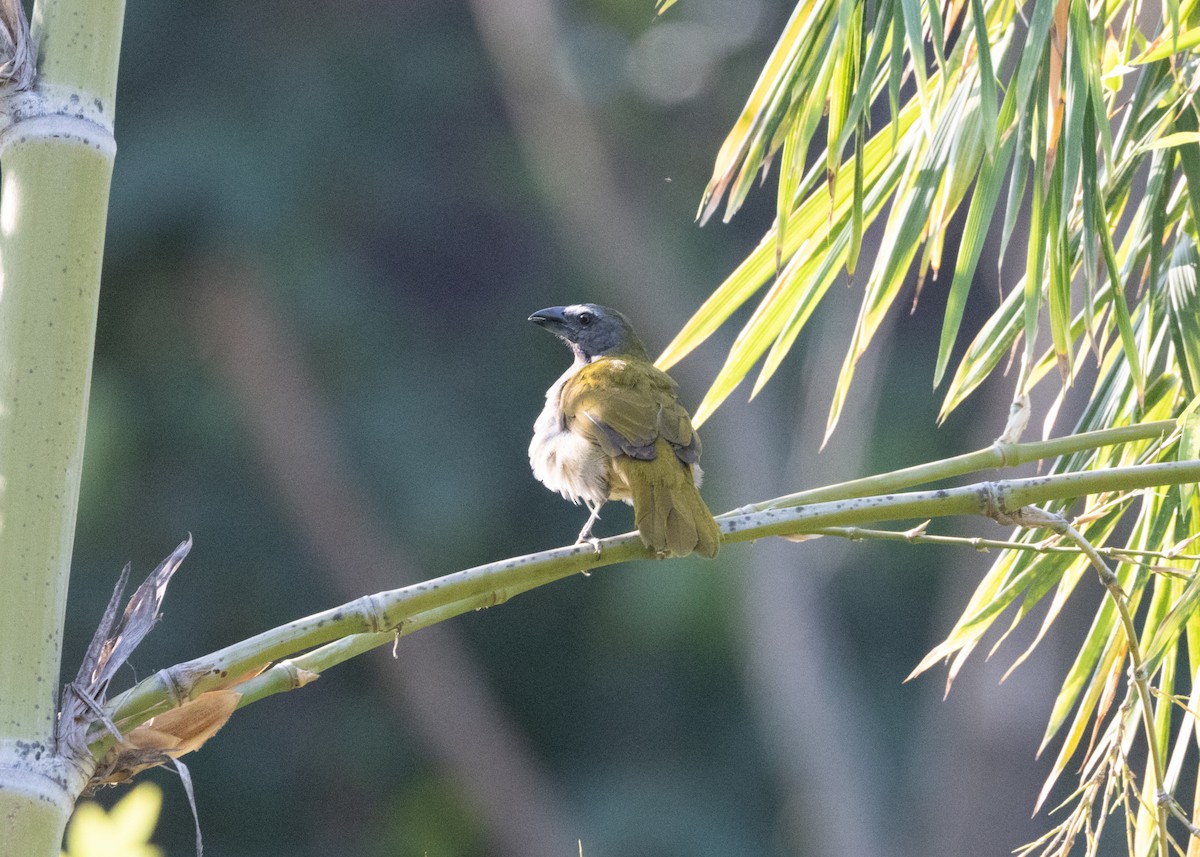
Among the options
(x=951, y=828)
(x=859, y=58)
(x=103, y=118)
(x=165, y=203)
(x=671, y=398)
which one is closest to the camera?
(x=103, y=118)

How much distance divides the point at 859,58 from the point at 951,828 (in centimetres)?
791

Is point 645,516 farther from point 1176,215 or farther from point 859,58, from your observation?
point 1176,215

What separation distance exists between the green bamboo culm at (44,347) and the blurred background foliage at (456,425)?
884cm

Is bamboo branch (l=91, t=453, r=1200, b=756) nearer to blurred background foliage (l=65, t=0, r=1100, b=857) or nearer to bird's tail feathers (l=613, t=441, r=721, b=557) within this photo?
bird's tail feathers (l=613, t=441, r=721, b=557)

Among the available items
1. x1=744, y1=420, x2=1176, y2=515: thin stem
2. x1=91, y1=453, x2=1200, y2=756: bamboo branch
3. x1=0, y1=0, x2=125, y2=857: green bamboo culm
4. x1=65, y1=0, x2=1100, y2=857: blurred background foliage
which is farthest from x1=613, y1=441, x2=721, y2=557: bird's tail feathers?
x1=65, y1=0, x2=1100, y2=857: blurred background foliage

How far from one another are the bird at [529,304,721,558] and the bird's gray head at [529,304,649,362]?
0.71 m

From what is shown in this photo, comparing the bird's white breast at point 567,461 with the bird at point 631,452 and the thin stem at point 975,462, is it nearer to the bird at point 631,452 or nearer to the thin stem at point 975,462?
the bird at point 631,452

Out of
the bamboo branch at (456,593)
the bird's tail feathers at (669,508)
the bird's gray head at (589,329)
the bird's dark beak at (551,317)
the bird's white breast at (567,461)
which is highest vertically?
the bird's dark beak at (551,317)

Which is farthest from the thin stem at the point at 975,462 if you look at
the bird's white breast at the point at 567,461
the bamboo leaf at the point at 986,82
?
the bird's white breast at the point at 567,461

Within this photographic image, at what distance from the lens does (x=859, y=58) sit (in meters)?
2.52

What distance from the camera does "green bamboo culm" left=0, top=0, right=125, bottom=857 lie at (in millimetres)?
1599

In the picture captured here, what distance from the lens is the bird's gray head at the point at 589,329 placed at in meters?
4.57

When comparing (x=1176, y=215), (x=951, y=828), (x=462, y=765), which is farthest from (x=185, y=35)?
(x=1176, y=215)

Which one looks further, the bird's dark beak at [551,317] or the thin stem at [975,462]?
the bird's dark beak at [551,317]
